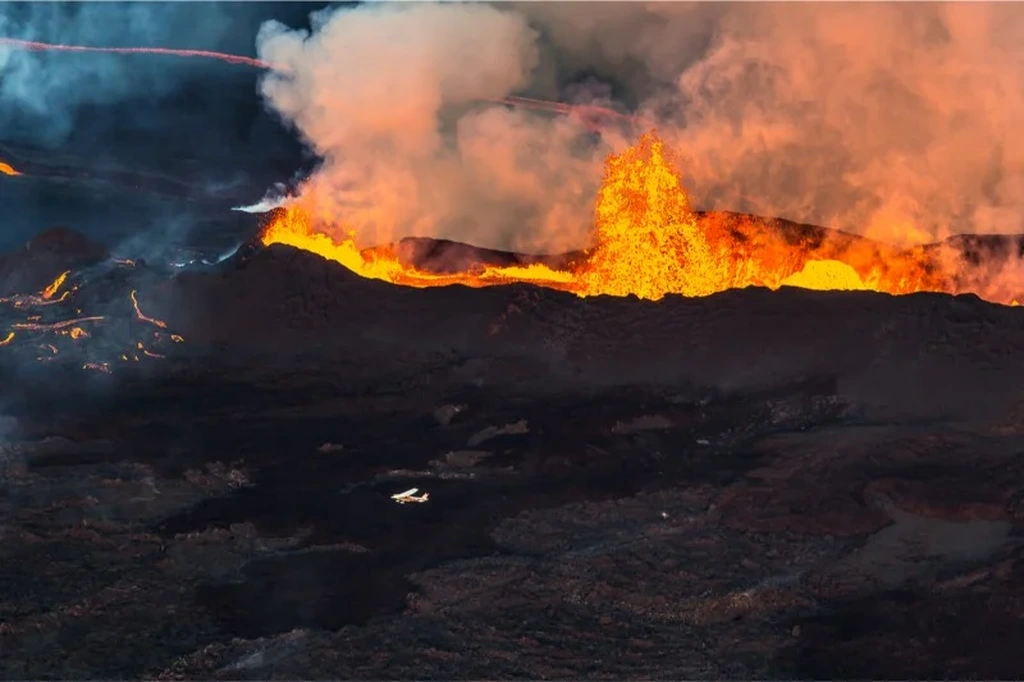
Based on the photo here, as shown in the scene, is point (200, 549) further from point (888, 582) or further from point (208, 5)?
point (208, 5)

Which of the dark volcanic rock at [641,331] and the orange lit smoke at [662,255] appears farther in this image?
the orange lit smoke at [662,255]

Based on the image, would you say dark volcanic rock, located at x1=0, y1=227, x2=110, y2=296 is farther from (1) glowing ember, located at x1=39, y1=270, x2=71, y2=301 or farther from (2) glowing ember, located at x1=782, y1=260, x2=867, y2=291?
(2) glowing ember, located at x1=782, y1=260, x2=867, y2=291

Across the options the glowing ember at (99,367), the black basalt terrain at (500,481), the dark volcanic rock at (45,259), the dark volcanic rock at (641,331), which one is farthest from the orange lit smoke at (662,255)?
the glowing ember at (99,367)

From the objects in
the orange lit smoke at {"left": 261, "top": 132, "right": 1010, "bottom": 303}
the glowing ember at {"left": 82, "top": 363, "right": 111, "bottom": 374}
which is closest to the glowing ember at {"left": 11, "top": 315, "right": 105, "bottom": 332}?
the glowing ember at {"left": 82, "top": 363, "right": 111, "bottom": 374}

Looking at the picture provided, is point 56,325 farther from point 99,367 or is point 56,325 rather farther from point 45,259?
point 45,259

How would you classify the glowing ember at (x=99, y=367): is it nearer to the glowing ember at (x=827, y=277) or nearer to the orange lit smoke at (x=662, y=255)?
the orange lit smoke at (x=662, y=255)
